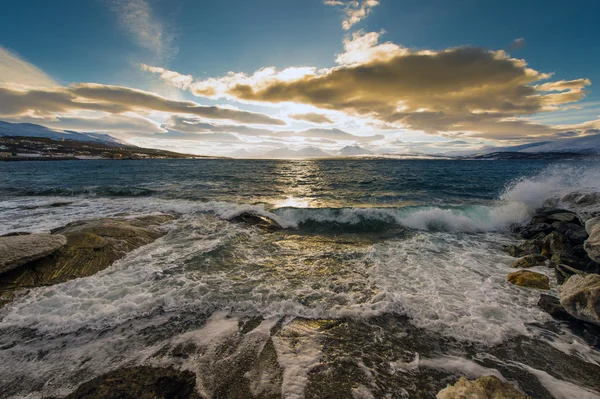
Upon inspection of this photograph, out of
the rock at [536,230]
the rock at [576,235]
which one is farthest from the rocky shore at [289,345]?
the rock at [536,230]

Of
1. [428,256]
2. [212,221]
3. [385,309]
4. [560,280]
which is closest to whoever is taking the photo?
[385,309]

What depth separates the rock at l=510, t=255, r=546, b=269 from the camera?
10281mm

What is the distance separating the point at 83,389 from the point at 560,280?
13782 millimetres

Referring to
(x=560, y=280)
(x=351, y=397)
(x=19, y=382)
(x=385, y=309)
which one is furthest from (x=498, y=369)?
(x=19, y=382)

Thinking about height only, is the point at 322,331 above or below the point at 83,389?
below

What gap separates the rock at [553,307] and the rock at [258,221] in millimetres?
12257

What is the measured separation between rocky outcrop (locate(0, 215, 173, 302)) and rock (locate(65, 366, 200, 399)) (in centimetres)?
656

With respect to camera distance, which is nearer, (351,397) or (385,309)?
(351,397)

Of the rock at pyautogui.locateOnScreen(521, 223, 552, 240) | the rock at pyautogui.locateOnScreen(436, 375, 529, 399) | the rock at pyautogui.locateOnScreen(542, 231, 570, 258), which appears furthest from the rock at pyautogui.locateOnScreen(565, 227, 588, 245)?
the rock at pyautogui.locateOnScreen(436, 375, 529, 399)

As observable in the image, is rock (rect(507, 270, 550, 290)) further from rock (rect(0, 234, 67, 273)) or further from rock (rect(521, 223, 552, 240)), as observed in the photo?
rock (rect(0, 234, 67, 273))

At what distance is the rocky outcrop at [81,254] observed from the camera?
7891mm

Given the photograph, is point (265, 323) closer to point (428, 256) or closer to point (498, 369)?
point (498, 369)

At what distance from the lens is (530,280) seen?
8.58m

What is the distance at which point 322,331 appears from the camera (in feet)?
20.0
